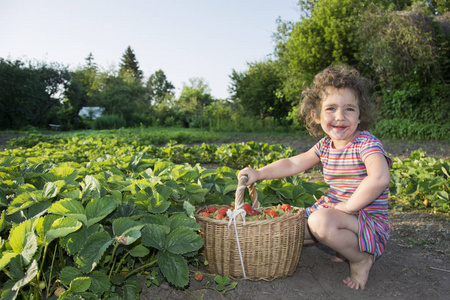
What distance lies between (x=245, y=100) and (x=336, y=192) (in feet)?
63.3

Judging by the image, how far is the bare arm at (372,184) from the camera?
1.67 m

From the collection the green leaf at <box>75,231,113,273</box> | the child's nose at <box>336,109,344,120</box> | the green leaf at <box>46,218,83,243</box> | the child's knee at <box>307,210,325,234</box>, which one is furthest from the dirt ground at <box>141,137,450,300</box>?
the child's nose at <box>336,109,344,120</box>

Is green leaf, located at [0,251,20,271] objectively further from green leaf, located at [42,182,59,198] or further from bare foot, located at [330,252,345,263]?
bare foot, located at [330,252,345,263]

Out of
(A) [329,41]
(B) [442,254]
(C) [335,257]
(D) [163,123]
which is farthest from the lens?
(D) [163,123]

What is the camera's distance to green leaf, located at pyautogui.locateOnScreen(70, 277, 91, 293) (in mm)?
1161

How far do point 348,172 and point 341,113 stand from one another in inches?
13.8

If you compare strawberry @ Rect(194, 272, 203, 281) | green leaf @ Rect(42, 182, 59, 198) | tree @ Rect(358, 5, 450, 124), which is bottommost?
strawberry @ Rect(194, 272, 203, 281)

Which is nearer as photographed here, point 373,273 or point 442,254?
point 373,273

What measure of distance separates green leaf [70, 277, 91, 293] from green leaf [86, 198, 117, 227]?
202mm

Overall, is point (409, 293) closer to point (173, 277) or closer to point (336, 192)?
point (336, 192)

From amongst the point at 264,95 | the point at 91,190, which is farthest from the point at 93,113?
the point at 91,190

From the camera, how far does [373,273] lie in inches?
78.8

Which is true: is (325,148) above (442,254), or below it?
above

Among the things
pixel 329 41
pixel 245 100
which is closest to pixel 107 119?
pixel 245 100
